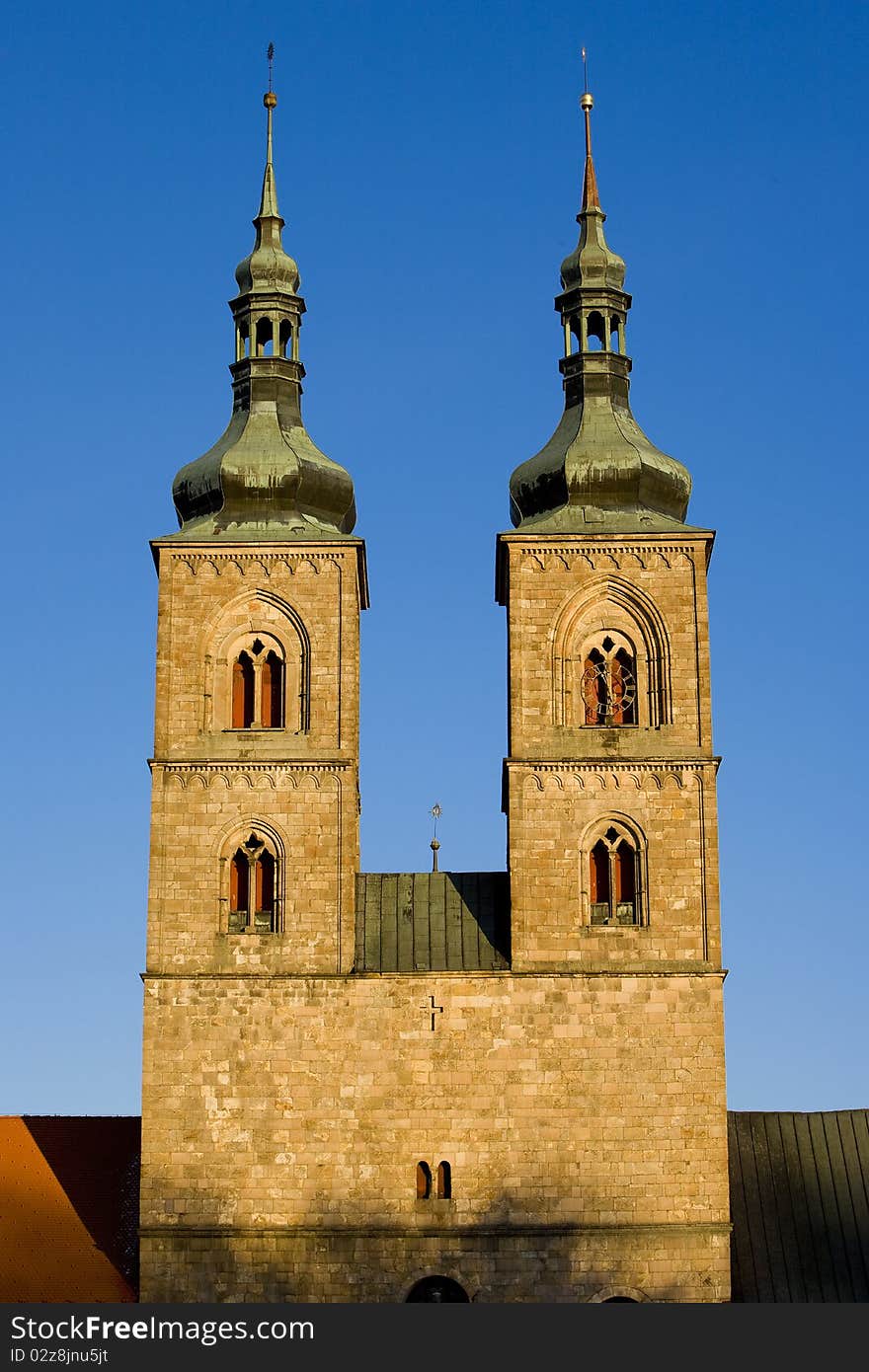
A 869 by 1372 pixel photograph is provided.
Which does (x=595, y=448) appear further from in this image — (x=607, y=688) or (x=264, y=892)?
(x=264, y=892)

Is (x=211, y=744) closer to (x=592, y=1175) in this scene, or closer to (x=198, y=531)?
(x=198, y=531)

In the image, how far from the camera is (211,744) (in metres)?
46.6

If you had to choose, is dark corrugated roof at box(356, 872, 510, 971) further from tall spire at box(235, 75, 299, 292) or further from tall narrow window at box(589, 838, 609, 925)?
tall spire at box(235, 75, 299, 292)

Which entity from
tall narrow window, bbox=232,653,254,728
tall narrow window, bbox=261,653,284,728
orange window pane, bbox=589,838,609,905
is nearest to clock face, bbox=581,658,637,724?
orange window pane, bbox=589,838,609,905

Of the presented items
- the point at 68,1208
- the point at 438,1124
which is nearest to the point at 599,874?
the point at 438,1124

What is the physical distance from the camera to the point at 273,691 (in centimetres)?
4734

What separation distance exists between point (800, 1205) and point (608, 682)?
997cm

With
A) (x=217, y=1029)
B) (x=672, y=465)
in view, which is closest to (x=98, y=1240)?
(x=217, y=1029)

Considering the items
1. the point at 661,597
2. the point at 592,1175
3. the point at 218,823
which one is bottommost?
the point at 592,1175

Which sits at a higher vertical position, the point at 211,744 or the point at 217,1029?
the point at 211,744

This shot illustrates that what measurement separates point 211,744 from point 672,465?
991 cm

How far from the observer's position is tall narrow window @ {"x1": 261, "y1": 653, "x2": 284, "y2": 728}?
47062mm

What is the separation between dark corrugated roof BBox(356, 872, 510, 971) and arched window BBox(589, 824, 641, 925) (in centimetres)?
164

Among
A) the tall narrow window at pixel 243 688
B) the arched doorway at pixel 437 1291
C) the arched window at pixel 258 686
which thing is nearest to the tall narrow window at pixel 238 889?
the arched window at pixel 258 686
